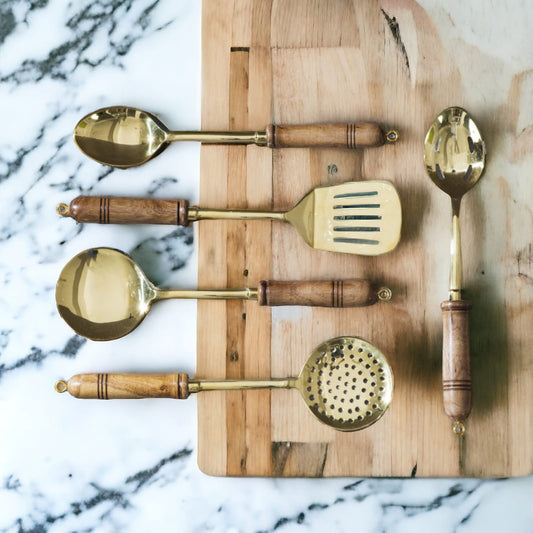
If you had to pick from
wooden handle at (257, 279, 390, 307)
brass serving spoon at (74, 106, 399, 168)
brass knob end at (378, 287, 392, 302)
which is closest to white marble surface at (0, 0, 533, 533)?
brass serving spoon at (74, 106, 399, 168)

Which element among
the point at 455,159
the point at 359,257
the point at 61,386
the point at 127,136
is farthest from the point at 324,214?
the point at 61,386

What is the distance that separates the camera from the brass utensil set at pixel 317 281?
0.83m

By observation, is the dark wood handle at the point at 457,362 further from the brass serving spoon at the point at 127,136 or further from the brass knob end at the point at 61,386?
the brass knob end at the point at 61,386

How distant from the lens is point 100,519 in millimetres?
901

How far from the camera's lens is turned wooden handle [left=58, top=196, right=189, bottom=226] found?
857 mm

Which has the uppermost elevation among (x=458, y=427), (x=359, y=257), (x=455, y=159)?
(x=455, y=159)

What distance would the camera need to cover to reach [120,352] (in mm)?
902

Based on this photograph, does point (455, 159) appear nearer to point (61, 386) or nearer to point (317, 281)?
point (317, 281)

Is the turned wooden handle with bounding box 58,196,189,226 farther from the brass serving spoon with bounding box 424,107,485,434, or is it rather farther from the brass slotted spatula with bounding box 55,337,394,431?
the brass serving spoon with bounding box 424,107,485,434

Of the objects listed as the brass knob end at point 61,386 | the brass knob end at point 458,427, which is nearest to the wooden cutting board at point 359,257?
the brass knob end at point 458,427

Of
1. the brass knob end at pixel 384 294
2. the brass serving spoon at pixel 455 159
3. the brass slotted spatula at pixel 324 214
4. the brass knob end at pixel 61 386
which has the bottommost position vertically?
the brass knob end at pixel 61 386

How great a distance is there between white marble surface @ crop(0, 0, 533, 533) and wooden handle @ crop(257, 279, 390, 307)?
13 centimetres

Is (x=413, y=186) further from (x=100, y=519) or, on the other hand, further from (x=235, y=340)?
(x=100, y=519)

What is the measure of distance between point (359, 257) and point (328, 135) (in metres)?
0.17
